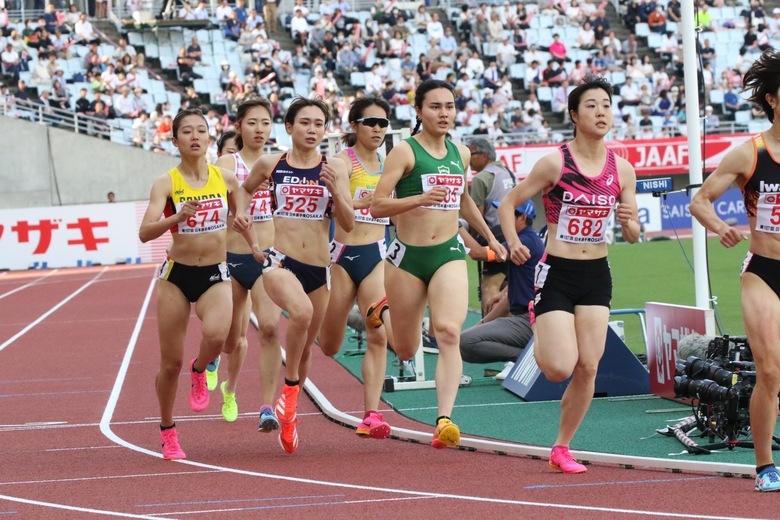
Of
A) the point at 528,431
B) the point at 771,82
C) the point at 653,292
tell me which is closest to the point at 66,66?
the point at 653,292

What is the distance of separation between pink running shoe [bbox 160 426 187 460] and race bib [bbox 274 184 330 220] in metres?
1.59

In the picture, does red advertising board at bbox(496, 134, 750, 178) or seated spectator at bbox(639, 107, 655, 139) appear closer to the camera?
red advertising board at bbox(496, 134, 750, 178)

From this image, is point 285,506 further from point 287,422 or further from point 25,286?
point 25,286

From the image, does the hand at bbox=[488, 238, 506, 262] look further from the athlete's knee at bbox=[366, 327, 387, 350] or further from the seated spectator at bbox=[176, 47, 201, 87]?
the seated spectator at bbox=[176, 47, 201, 87]

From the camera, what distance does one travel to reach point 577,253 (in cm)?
732

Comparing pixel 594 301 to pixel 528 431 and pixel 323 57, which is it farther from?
pixel 323 57

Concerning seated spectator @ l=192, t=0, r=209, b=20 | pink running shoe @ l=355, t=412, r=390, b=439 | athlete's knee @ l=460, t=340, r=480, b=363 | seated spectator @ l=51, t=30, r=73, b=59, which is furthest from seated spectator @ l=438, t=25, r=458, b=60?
pink running shoe @ l=355, t=412, r=390, b=439

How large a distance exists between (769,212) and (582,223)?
110 centimetres

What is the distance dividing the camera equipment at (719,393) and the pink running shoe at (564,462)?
0.86 meters

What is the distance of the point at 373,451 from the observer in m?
8.48

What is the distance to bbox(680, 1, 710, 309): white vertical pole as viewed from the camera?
34.6ft

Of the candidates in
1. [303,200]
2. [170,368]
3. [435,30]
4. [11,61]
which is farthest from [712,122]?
[170,368]

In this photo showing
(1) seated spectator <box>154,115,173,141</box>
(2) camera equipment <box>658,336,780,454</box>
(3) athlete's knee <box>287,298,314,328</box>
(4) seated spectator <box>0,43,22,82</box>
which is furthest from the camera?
(4) seated spectator <box>0,43,22,82</box>

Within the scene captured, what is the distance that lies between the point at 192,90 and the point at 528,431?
1028 inches
